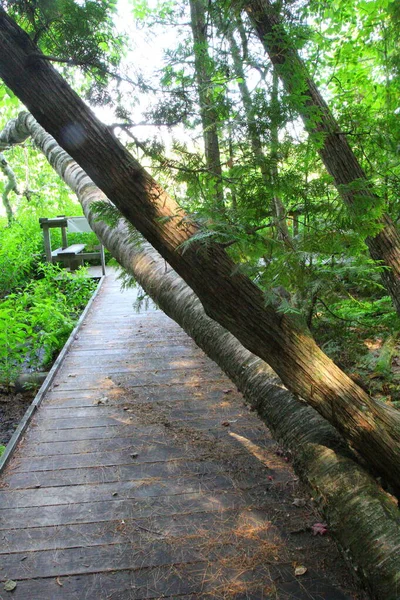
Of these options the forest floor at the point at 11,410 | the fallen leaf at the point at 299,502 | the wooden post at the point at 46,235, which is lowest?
the forest floor at the point at 11,410

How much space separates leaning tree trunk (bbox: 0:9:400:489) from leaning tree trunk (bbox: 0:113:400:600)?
0.23m

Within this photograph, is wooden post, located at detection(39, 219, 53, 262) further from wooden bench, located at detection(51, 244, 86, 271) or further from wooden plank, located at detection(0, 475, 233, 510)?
wooden plank, located at detection(0, 475, 233, 510)

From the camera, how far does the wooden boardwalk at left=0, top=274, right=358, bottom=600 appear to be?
238 cm

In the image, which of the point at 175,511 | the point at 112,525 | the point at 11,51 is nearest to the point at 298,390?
the point at 175,511

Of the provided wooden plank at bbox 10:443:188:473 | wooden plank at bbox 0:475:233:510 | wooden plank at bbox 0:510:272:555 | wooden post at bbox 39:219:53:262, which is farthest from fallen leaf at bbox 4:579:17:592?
wooden post at bbox 39:219:53:262

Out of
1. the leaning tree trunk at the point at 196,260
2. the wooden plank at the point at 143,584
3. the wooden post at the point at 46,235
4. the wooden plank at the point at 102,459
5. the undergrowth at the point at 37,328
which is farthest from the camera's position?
the wooden post at the point at 46,235

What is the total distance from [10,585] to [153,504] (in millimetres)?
931

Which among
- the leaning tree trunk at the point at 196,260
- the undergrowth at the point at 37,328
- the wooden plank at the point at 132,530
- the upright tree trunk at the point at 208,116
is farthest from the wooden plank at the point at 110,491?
the undergrowth at the point at 37,328

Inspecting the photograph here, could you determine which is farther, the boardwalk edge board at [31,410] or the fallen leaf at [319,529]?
the boardwalk edge board at [31,410]

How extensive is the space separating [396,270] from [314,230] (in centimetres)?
191

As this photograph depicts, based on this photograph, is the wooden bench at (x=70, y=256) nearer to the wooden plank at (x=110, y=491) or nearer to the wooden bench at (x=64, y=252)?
the wooden bench at (x=64, y=252)

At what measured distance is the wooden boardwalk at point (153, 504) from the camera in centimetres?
238

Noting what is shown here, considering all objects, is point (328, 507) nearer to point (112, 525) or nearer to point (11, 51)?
point (112, 525)

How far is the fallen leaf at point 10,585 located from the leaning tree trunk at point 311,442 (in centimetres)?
169
